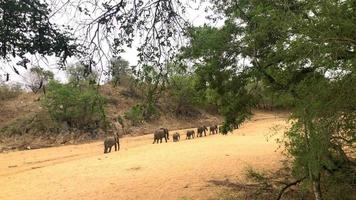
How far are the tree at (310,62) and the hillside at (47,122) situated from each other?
19.9 meters

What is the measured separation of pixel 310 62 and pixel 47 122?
1342 inches

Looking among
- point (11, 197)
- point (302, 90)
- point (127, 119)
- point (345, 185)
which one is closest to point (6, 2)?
point (302, 90)

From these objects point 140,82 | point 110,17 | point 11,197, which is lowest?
point 11,197

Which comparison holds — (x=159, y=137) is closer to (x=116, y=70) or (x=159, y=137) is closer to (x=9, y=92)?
(x=9, y=92)

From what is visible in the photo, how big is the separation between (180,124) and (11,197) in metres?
32.4

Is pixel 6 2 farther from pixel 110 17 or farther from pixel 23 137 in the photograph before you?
pixel 23 137

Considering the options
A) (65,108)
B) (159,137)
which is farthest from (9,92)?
(159,137)

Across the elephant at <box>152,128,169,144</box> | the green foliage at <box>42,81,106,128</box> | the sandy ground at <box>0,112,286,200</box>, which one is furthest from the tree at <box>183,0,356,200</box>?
the green foliage at <box>42,81,106,128</box>

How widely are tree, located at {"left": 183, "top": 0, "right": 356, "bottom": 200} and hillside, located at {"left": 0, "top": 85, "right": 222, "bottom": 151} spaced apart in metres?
19.9

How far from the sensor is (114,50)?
5922mm

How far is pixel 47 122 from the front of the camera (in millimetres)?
38875

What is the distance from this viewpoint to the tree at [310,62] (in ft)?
22.7

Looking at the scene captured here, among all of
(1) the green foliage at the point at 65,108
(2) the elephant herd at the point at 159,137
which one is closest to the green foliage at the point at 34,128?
(1) the green foliage at the point at 65,108

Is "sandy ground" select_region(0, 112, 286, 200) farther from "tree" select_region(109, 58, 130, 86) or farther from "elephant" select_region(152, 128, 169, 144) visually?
"tree" select_region(109, 58, 130, 86)
